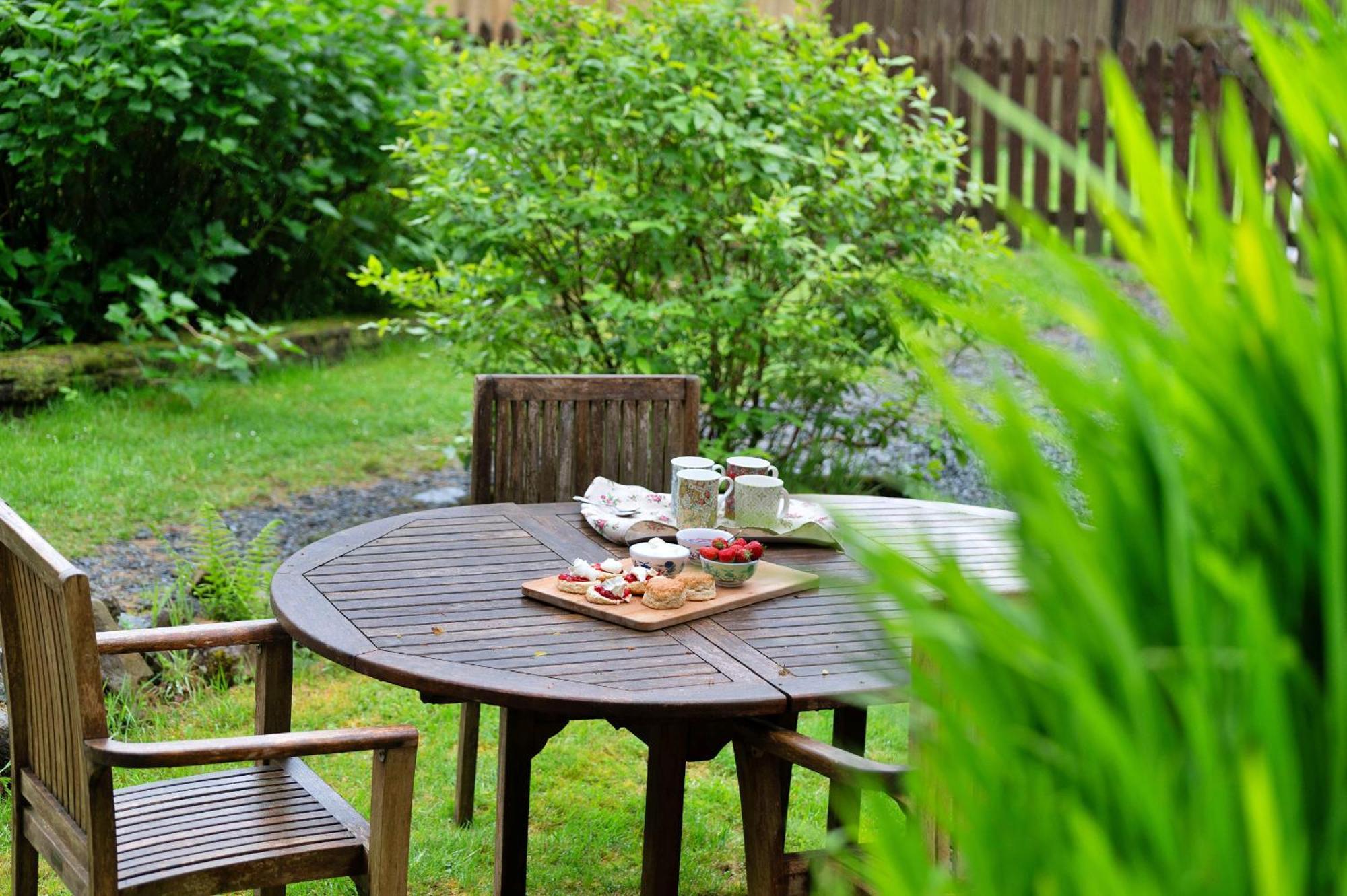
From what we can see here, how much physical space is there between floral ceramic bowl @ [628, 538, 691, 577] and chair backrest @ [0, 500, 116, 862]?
0.98 m

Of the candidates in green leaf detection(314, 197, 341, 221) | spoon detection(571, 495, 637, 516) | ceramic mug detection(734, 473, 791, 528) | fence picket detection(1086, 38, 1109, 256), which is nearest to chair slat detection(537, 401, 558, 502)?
spoon detection(571, 495, 637, 516)

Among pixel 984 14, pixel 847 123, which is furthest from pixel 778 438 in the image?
pixel 984 14

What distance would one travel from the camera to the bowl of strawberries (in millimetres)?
2680

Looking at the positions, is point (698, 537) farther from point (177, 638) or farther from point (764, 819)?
point (177, 638)

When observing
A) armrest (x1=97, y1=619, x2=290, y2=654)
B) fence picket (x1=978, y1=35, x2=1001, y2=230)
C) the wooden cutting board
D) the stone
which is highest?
fence picket (x1=978, y1=35, x2=1001, y2=230)

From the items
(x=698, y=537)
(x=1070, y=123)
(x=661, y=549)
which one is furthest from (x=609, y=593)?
(x=1070, y=123)

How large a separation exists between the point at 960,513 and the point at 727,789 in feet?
3.78

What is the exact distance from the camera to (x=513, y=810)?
3016 millimetres

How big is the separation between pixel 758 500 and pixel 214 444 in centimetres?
373

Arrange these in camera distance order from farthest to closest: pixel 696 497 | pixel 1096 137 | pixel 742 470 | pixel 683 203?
pixel 1096 137
pixel 683 203
pixel 742 470
pixel 696 497

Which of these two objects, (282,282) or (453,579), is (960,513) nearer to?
(453,579)

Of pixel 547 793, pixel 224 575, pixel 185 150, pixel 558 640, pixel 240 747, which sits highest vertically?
pixel 185 150

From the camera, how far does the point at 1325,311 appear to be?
0.51 meters

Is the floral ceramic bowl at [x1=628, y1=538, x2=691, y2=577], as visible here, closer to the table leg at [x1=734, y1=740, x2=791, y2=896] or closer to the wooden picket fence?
the table leg at [x1=734, y1=740, x2=791, y2=896]
